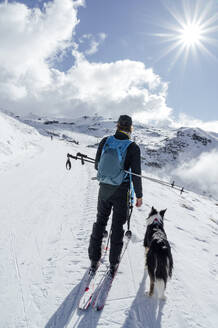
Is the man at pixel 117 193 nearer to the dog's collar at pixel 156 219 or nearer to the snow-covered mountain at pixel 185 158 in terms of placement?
the dog's collar at pixel 156 219

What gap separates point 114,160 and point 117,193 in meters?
0.62

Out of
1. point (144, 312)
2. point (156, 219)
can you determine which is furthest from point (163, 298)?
point (156, 219)

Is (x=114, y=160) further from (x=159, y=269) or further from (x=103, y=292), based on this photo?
(x=103, y=292)

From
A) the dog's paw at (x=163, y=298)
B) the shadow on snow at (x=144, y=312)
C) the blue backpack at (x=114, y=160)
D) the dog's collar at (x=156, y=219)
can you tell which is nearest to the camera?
the shadow on snow at (x=144, y=312)

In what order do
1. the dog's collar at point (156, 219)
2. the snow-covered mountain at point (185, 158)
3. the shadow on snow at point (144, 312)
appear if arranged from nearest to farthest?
the shadow on snow at point (144, 312) → the dog's collar at point (156, 219) → the snow-covered mountain at point (185, 158)

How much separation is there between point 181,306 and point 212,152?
504 feet

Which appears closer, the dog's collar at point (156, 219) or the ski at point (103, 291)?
the ski at point (103, 291)

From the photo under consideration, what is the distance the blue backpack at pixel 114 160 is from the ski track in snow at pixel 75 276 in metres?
2.06

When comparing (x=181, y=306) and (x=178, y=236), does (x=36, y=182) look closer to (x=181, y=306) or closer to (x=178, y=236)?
(x=178, y=236)

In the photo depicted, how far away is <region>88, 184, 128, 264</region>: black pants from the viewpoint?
3.20 metres

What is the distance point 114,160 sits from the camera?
→ 9.95 ft

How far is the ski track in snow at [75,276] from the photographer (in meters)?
2.72

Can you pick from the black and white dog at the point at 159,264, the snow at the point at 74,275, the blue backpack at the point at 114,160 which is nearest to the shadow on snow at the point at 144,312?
the snow at the point at 74,275

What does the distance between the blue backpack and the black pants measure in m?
0.19
